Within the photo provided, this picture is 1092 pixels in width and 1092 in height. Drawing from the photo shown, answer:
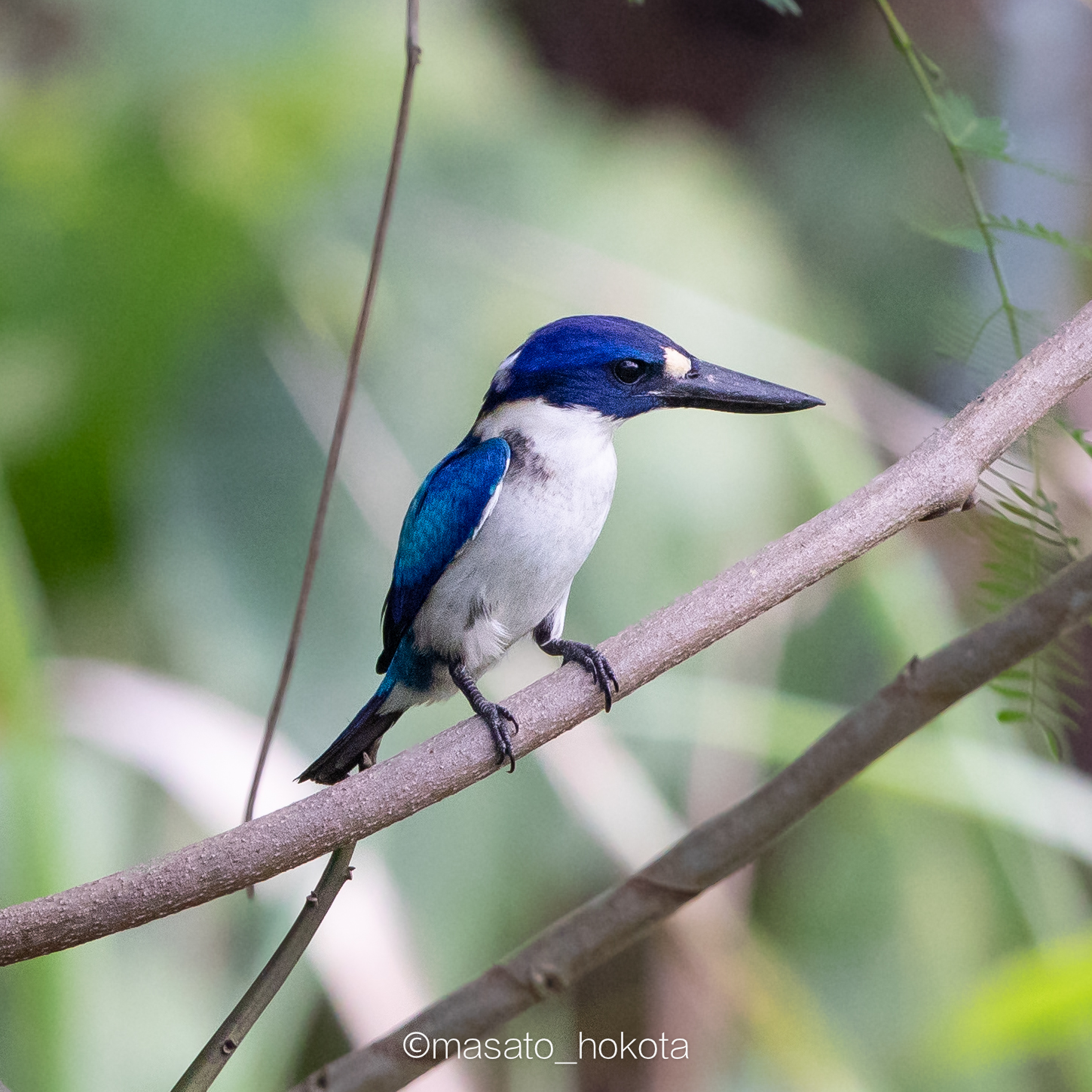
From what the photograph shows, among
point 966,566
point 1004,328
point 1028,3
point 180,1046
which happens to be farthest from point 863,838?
point 1028,3

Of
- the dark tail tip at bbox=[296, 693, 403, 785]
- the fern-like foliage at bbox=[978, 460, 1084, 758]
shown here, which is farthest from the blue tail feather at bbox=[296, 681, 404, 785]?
the fern-like foliage at bbox=[978, 460, 1084, 758]

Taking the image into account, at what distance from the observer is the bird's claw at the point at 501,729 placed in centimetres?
57

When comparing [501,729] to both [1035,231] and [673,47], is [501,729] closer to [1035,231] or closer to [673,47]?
[1035,231]

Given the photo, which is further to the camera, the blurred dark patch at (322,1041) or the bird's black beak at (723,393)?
the blurred dark patch at (322,1041)

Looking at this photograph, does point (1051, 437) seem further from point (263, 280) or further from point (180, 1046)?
point (263, 280)

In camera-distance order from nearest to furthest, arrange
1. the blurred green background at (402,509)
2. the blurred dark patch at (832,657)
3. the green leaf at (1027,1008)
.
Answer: the green leaf at (1027,1008)
the blurred green background at (402,509)
the blurred dark patch at (832,657)

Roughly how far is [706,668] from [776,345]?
1.53 feet

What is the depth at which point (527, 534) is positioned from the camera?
665mm

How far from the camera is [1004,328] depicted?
2.31ft

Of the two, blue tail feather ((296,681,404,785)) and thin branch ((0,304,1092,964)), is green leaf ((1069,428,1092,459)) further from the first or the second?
blue tail feather ((296,681,404,785))

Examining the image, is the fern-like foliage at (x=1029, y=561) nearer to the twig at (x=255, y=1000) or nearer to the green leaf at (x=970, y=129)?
the green leaf at (x=970, y=129)

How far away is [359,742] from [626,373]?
0.88 ft

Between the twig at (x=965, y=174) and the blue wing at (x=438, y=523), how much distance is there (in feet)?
0.98

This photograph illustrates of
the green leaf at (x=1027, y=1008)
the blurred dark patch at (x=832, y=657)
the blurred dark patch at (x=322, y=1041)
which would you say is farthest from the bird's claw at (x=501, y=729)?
the blurred dark patch at (x=832, y=657)
